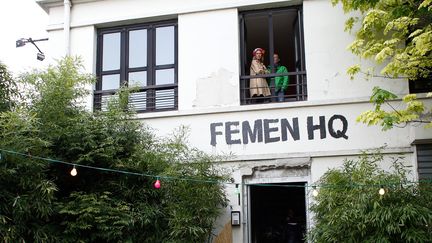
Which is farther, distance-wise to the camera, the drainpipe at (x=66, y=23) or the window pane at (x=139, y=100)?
the drainpipe at (x=66, y=23)

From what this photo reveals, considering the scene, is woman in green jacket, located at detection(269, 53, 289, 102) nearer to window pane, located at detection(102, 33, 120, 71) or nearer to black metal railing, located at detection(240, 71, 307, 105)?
black metal railing, located at detection(240, 71, 307, 105)

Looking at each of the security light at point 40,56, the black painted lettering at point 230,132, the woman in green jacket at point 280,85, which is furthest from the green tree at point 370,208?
the security light at point 40,56

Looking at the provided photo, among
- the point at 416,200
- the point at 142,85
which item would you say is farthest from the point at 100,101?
the point at 416,200

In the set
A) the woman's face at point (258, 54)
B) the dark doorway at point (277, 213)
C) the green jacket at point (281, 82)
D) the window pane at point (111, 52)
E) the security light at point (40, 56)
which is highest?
the security light at point (40, 56)

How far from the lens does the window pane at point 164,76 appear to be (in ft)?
41.1

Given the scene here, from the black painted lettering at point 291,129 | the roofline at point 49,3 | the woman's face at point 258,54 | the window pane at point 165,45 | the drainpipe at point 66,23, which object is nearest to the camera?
the black painted lettering at point 291,129

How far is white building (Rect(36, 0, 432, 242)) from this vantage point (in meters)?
11.2

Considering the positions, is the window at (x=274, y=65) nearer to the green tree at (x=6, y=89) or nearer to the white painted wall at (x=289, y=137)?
the white painted wall at (x=289, y=137)

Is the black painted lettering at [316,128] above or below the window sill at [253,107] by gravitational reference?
below

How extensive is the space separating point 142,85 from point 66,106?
7.71 feet

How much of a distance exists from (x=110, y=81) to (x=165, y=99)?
1408 millimetres

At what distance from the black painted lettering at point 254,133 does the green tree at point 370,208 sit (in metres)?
1.85

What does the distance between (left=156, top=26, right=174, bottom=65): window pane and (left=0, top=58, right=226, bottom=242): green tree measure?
A: 1699 mm

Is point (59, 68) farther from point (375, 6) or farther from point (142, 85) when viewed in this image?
point (375, 6)
